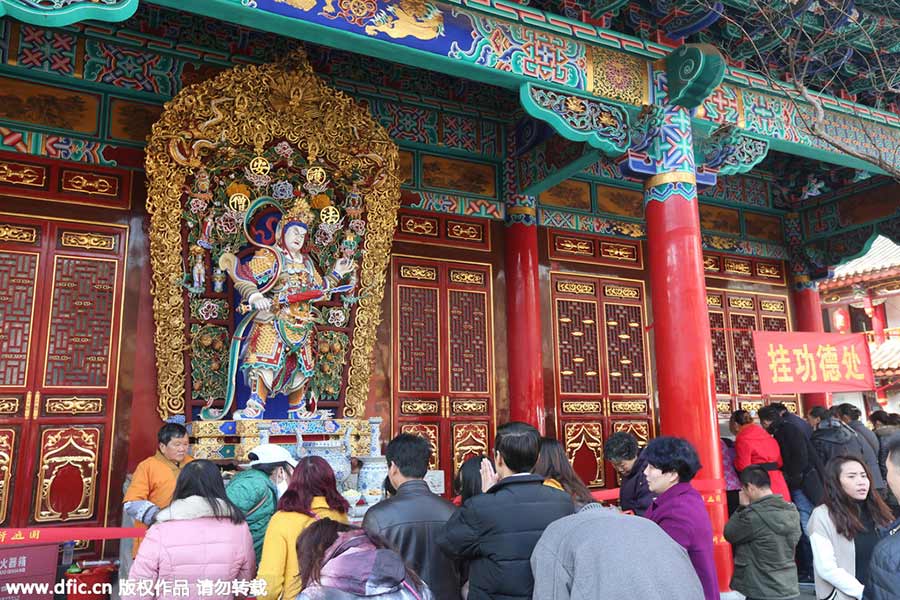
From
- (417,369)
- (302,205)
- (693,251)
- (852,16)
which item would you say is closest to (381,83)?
(302,205)

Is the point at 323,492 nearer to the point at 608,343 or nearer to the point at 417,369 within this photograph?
the point at 417,369

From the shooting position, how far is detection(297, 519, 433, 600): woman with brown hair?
1781mm

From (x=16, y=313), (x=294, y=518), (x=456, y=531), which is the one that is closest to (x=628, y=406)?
(x=456, y=531)

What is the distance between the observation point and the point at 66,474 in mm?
5035

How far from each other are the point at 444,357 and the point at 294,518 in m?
4.37

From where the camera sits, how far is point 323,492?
249 cm

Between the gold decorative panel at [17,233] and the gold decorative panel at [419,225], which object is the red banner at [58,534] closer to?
the gold decorative panel at [17,233]

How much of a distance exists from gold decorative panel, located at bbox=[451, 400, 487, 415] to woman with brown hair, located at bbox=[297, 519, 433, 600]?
4762 millimetres

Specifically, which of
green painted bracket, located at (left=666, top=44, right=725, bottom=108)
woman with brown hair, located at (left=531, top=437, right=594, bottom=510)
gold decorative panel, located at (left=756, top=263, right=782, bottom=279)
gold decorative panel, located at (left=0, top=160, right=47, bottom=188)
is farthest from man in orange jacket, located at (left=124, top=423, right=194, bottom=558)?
gold decorative panel, located at (left=756, top=263, right=782, bottom=279)

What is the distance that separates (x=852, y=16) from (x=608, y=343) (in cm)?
382

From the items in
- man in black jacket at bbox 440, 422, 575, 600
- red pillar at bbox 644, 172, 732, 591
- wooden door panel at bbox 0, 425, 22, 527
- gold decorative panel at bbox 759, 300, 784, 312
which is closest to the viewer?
man in black jacket at bbox 440, 422, 575, 600

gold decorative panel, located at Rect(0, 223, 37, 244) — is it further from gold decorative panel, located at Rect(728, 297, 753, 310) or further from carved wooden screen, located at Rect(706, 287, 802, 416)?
gold decorative panel, located at Rect(728, 297, 753, 310)

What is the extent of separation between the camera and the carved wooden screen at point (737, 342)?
8.41 m

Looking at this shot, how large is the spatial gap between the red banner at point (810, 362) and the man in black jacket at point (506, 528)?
423cm
